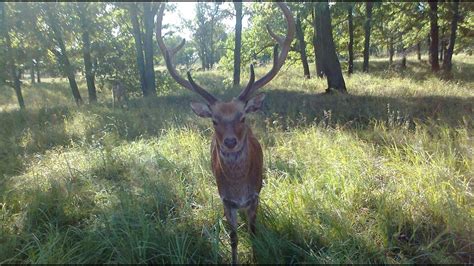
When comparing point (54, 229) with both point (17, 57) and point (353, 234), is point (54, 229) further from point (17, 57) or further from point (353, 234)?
point (17, 57)

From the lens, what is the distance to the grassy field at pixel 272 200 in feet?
10.6

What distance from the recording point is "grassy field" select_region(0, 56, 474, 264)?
3225 millimetres

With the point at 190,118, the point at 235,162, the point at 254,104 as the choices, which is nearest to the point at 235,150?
the point at 235,162

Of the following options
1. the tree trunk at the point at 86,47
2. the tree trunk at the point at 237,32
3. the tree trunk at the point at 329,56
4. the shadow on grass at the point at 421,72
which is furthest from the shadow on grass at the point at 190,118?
the tree trunk at the point at 86,47

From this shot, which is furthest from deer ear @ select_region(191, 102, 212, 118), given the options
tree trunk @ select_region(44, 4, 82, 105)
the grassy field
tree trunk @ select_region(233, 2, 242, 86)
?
tree trunk @ select_region(44, 4, 82, 105)

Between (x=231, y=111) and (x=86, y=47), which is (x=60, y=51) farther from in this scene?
(x=231, y=111)

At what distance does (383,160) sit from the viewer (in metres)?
4.80

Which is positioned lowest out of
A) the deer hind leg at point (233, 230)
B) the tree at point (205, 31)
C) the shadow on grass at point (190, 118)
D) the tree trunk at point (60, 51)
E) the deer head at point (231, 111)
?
the deer hind leg at point (233, 230)

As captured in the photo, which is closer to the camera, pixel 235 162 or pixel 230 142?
pixel 230 142

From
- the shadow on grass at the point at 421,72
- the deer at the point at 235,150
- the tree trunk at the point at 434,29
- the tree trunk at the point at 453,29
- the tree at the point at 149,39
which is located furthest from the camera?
the tree at the point at 149,39

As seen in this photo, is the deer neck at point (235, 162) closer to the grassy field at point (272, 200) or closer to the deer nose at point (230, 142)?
the deer nose at point (230, 142)

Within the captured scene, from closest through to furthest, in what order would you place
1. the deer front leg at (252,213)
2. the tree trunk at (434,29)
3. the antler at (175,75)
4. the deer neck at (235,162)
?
the deer neck at (235,162)
the antler at (175,75)
the deer front leg at (252,213)
the tree trunk at (434,29)

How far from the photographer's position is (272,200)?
156 inches

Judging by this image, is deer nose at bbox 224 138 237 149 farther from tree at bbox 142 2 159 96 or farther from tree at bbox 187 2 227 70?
tree at bbox 187 2 227 70
